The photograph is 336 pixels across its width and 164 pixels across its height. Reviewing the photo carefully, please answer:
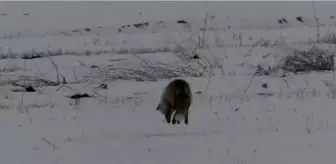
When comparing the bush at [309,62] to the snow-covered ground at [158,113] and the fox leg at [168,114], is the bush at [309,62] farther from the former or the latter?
the fox leg at [168,114]

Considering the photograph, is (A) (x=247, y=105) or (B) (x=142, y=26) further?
(B) (x=142, y=26)

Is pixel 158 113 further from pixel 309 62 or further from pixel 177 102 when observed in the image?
pixel 309 62

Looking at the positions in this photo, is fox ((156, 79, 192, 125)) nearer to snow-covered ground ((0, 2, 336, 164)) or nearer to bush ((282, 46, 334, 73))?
snow-covered ground ((0, 2, 336, 164))

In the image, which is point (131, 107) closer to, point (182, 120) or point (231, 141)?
point (182, 120)

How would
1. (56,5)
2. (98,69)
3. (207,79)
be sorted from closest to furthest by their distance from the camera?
1. (207,79)
2. (98,69)
3. (56,5)

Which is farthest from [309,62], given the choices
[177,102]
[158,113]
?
[177,102]

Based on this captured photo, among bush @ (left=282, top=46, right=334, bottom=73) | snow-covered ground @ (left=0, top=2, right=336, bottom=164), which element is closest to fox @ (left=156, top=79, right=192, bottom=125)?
snow-covered ground @ (left=0, top=2, right=336, bottom=164)

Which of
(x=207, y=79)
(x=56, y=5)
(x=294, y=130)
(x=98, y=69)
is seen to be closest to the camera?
(x=294, y=130)

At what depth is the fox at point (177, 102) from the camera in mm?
7656

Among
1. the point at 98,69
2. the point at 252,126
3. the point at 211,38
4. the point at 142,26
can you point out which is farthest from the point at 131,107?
the point at 142,26

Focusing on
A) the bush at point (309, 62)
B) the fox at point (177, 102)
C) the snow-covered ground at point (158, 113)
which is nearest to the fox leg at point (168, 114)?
the fox at point (177, 102)

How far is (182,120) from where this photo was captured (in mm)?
7695

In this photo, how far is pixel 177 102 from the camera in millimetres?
7785

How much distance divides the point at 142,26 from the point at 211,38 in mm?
7322
